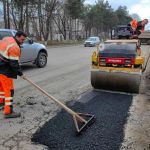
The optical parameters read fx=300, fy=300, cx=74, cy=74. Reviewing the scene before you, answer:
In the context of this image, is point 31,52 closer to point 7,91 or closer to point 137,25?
point 137,25

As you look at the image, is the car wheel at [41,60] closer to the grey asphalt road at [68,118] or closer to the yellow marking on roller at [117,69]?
the grey asphalt road at [68,118]

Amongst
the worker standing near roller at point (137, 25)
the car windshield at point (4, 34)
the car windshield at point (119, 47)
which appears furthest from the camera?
the car windshield at point (4, 34)

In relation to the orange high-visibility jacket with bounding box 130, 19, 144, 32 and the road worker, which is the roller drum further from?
the orange high-visibility jacket with bounding box 130, 19, 144, 32

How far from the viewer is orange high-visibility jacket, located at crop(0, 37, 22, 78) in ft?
19.0

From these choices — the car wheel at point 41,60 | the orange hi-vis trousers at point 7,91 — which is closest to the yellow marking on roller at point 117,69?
the orange hi-vis trousers at point 7,91

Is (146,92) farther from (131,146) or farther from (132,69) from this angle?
(131,146)

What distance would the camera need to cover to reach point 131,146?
4.67 metres

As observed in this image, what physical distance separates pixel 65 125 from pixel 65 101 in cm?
176

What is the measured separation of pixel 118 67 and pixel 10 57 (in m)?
3.23

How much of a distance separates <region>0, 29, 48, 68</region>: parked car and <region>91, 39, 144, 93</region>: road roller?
4.38m

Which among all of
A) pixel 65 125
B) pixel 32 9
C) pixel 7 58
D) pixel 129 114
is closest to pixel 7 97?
pixel 7 58

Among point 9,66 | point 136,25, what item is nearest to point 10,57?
point 9,66

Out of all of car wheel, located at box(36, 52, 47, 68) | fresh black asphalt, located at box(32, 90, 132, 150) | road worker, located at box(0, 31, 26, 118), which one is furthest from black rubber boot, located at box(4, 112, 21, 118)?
car wheel, located at box(36, 52, 47, 68)

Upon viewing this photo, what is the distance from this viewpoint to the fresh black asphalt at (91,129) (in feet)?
15.5
